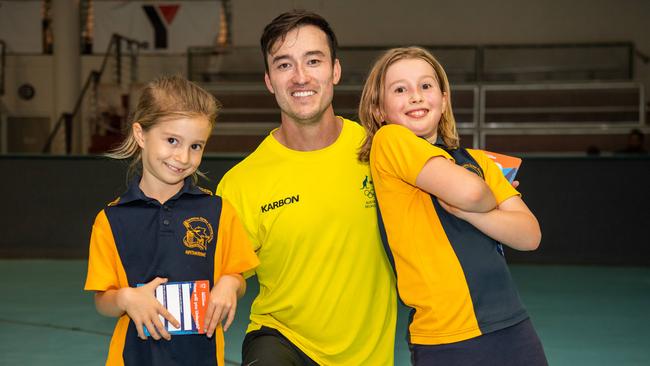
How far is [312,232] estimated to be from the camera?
A: 8.02 feet

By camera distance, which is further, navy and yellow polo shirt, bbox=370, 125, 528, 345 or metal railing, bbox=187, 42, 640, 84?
metal railing, bbox=187, 42, 640, 84

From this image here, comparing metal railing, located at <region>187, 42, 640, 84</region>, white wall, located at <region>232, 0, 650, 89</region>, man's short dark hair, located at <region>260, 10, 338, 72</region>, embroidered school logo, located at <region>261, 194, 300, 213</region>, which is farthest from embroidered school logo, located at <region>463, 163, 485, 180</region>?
white wall, located at <region>232, 0, 650, 89</region>

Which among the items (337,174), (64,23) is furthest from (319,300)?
(64,23)

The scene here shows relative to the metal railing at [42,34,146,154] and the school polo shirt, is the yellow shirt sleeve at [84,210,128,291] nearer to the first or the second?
the school polo shirt

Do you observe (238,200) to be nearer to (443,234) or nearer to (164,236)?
(164,236)

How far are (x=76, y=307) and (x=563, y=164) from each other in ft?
14.4

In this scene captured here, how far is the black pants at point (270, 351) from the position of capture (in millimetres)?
2236

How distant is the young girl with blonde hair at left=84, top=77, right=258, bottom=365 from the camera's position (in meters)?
2.05

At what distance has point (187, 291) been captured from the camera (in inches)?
77.9

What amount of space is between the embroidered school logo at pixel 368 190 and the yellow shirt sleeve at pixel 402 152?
33cm

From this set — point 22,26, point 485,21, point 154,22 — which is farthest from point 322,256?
point 22,26

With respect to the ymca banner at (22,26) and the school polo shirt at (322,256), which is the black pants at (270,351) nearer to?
the school polo shirt at (322,256)

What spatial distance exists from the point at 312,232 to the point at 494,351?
0.71 m

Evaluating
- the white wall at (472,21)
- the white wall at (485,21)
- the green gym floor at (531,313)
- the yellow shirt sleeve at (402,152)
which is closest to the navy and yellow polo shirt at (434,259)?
the yellow shirt sleeve at (402,152)
